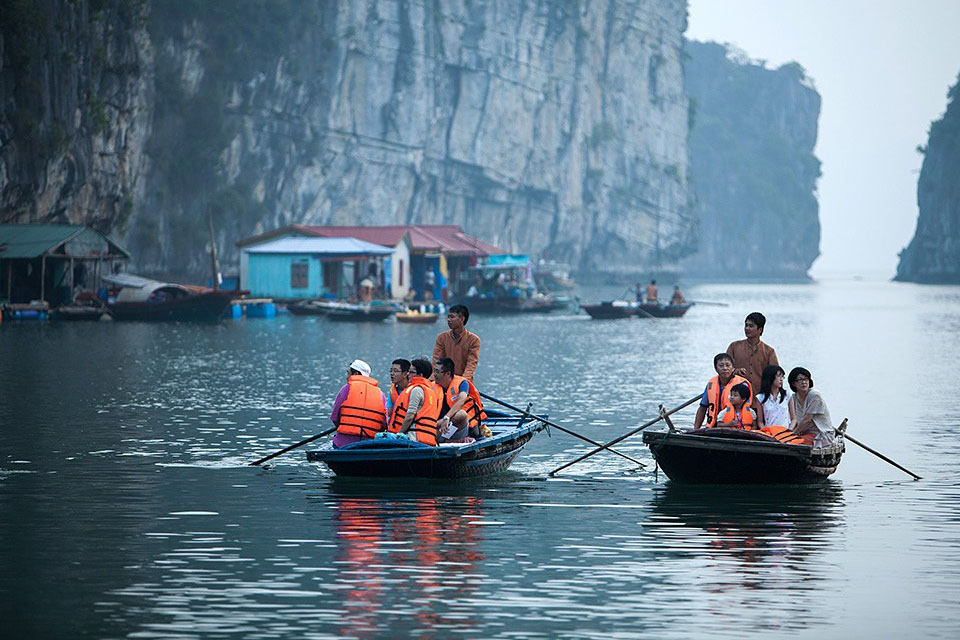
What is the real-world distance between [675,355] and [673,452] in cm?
2786

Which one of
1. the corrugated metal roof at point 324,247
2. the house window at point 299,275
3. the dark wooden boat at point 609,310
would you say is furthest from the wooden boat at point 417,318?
the dark wooden boat at point 609,310

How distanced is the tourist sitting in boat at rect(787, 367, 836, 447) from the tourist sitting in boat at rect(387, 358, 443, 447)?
421cm

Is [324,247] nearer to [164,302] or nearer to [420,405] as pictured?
[164,302]

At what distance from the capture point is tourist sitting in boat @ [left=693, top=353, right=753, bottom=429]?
16156mm

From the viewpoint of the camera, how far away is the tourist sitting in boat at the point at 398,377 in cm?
1661

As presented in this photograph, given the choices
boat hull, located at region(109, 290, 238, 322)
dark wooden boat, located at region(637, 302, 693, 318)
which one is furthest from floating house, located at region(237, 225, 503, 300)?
dark wooden boat, located at region(637, 302, 693, 318)

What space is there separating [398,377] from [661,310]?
169ft

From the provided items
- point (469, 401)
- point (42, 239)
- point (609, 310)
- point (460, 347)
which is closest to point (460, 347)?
point (460, 347)

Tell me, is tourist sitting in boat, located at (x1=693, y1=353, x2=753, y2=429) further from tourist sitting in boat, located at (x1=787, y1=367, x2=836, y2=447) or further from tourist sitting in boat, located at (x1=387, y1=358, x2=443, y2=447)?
tourist sitting in boat, located at (x1=387, y1=358, x2=443, y2=447)

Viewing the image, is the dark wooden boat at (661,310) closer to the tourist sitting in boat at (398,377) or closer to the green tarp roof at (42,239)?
the green tarp roof at (42,239)

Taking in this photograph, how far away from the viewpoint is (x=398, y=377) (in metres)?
16.7

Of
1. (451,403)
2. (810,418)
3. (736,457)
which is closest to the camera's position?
(736,457)

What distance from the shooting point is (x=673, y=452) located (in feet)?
54.1

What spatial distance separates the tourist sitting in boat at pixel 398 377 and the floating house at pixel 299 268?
49.8m
